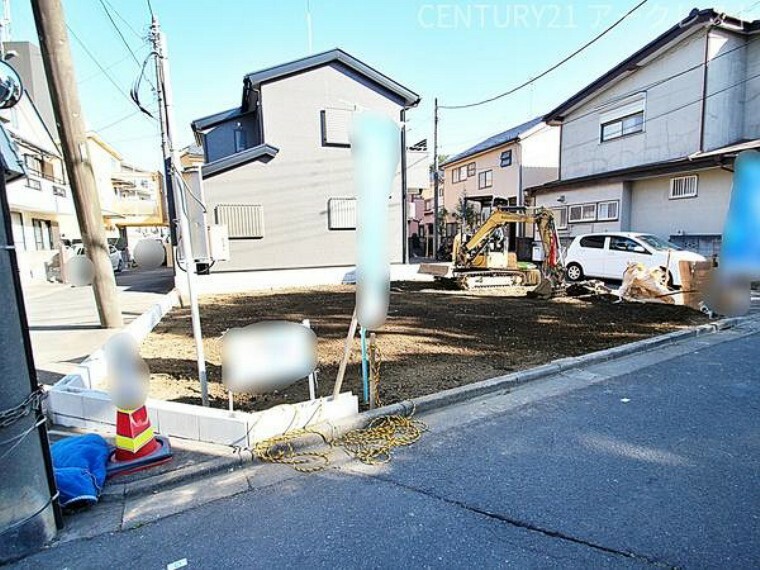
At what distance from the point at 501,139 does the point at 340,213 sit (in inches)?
556

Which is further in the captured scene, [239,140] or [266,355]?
[239,140]

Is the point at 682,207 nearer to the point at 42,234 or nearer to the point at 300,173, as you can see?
the point at 300,173

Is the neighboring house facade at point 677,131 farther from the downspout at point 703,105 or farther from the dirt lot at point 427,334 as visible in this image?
the dirt lot at point 427,334

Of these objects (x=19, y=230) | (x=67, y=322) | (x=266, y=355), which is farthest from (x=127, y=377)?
(x=19, y=230)

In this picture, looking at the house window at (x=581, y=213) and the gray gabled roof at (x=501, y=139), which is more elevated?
the gray gabled roof at (x=501, y=139)

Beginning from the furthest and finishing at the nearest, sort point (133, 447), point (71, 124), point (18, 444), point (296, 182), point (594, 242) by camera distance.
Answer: point (296, 182) < point (594, 242) < point (71, 124) < point (133, 447) < point (18, 444)

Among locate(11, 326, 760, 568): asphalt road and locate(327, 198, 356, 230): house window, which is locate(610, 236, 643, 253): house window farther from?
locate(11, 326, 760, 568): asphalt road

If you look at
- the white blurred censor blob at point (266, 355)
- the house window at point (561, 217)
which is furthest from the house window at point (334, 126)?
the white blurred censor blob at point (266, 355)

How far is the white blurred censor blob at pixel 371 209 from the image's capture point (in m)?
3.25

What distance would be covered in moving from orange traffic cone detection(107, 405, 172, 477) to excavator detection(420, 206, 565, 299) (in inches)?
355

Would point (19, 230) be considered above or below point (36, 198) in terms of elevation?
below

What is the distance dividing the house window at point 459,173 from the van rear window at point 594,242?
601 inches

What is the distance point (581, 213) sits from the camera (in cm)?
1702

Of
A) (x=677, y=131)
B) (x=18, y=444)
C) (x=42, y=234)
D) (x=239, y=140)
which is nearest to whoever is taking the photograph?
(x=18, y=444)
